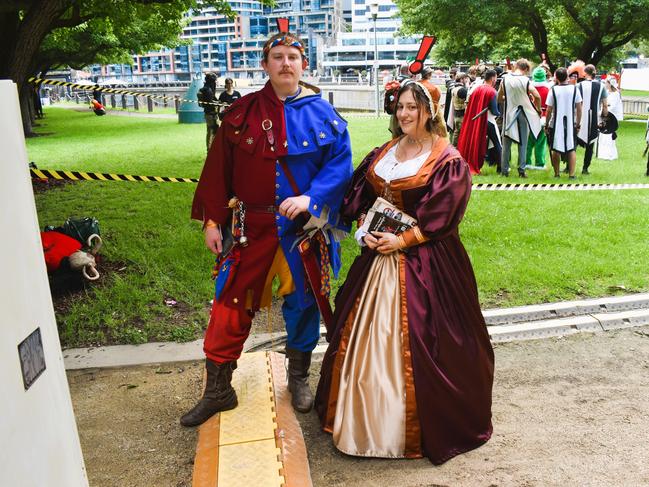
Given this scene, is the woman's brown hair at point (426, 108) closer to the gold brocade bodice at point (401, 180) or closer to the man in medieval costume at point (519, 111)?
the gold brocade bodice at point (401, 180)

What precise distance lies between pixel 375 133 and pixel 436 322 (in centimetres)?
1423

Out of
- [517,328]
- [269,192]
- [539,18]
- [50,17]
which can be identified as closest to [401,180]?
[269,192]

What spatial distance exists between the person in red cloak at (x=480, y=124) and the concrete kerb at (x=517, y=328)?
569cm

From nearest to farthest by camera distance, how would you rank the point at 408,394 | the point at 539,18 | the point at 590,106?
the point at 408,394, the point at 590,106, the point at 539,18

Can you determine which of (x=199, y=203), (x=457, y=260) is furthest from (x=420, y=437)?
(x=199, y=203)

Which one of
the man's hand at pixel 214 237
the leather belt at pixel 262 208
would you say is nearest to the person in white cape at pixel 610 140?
the leather belt at pixel 262 208

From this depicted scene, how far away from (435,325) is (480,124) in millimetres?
8032

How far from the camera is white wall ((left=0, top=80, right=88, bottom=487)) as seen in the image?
131 cm

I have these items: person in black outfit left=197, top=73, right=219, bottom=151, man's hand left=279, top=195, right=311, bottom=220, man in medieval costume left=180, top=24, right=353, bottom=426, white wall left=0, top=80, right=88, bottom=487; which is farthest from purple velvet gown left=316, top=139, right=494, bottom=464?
person in black outfit left=197, top=73, right=219, bottom=151

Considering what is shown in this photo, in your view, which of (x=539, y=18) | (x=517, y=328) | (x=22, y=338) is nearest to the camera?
(x=22, y=338)

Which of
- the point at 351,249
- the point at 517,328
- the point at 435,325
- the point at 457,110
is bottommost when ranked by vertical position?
the point at 517,328

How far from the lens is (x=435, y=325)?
3.14m

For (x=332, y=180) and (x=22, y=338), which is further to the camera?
(x=332, y=180)

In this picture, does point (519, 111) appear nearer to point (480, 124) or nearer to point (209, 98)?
point (480, 124)
